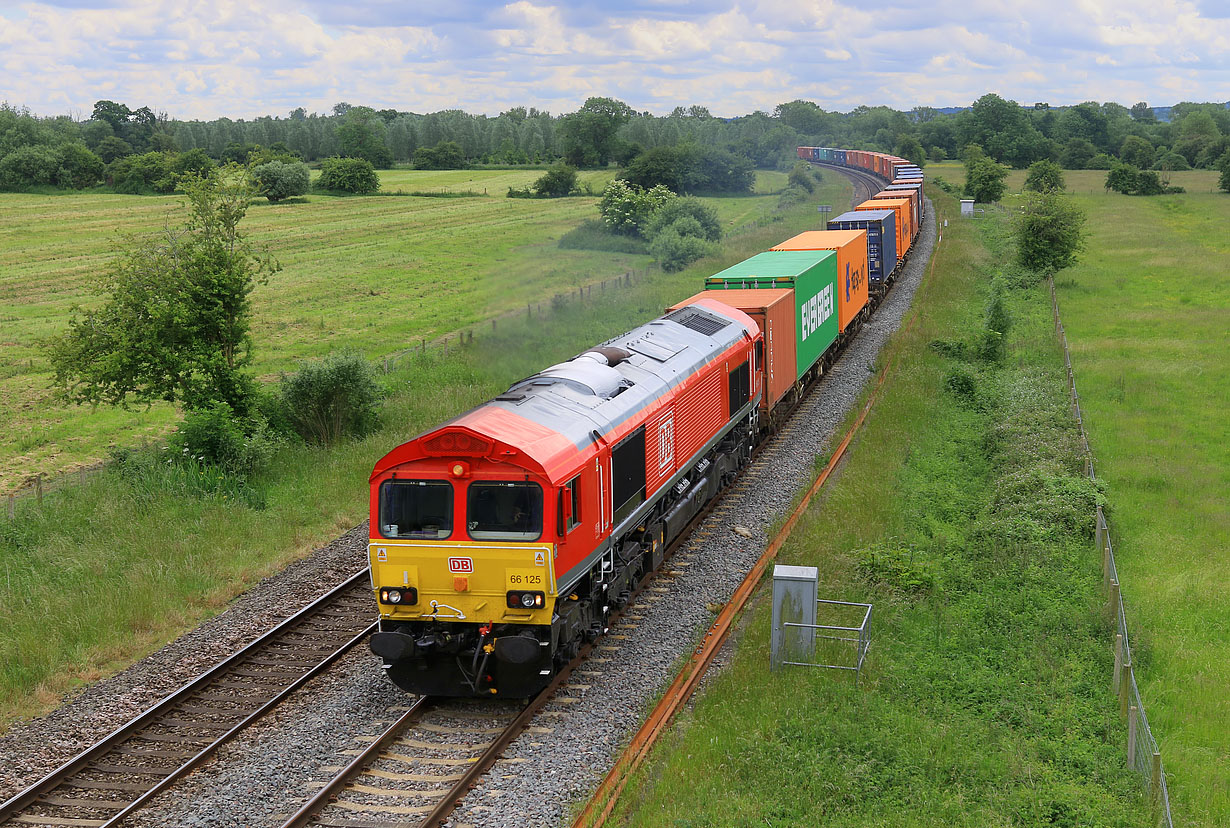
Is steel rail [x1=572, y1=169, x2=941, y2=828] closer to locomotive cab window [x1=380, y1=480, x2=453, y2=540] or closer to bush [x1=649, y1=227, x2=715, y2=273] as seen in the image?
locomotive cab window [x1=380, y1=480, x2=453, y2=540]

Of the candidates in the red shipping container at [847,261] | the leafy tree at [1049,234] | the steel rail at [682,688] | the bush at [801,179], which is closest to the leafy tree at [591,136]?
the bush at [801,179]

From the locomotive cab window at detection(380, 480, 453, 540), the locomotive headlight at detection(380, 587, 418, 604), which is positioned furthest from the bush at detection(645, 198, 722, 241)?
the locomotive headlight at detection(380, 587, 418, 604)

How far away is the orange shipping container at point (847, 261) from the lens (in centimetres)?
3409

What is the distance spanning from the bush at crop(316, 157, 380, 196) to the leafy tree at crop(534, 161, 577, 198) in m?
21.3

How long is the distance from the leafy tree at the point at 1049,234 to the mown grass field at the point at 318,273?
21.6m

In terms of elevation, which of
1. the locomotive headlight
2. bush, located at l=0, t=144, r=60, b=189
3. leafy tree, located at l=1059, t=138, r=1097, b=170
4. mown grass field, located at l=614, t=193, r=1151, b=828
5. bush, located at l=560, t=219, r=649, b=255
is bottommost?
mown grass field, located at l=614, t=193, r=1151, b=828

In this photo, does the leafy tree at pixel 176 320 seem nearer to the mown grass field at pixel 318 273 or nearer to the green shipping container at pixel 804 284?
the mown grass field at pixel 318 273

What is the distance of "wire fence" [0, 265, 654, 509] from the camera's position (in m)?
23.7

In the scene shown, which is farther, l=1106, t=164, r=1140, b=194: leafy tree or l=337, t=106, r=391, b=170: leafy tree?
l=337, t=106, r=391, b=170: leafy tree

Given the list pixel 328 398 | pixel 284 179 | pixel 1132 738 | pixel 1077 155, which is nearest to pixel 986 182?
pixel 284 179

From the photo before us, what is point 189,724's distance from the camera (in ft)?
44.5

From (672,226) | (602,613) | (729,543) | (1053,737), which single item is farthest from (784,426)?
(672,226)

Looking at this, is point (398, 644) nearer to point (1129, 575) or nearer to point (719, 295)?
point (1129, 575)

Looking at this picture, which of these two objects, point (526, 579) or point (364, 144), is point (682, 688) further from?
point (364, 144)
